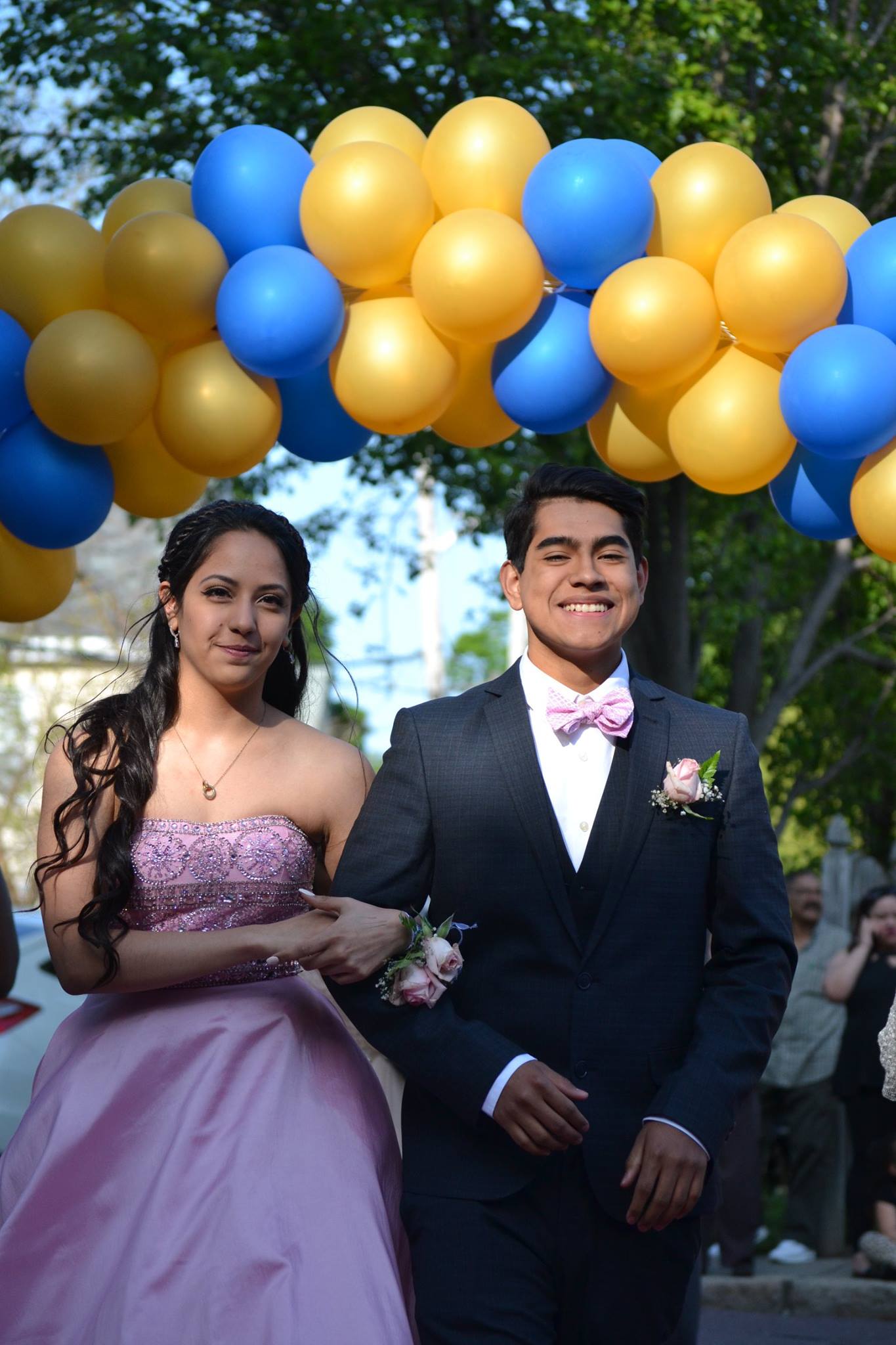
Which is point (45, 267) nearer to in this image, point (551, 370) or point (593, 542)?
point (551, 370)

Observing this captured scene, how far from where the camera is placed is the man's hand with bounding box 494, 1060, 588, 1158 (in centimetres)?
312

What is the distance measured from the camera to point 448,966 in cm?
325

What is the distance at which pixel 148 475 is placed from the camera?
16.6ft

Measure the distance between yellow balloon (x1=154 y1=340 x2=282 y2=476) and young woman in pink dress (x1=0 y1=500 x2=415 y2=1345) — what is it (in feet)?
3.19

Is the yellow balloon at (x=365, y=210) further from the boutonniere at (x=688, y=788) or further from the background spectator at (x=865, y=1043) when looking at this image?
the background spectator at (x=865, y=1043)

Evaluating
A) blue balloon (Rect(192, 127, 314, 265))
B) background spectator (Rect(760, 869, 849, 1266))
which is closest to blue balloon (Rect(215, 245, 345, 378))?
blue balloon (Rect(192, 127, 314, 265))

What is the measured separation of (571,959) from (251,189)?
259cm

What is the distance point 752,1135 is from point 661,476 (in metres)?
4.51

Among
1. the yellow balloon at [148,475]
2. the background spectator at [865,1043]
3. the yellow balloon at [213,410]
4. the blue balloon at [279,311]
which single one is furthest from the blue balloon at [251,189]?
the background spectator at [865,1043]

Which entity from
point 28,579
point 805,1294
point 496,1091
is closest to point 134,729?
point 496,1091

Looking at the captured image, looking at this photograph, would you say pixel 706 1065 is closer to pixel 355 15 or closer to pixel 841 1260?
pixel 841 1260

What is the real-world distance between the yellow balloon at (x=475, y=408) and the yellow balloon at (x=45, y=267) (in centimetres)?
111

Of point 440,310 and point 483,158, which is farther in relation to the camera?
point 483,158

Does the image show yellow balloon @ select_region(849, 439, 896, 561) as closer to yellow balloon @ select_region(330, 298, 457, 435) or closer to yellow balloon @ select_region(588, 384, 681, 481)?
yellow balloon @ select_region(588, 384, 681, 481)
